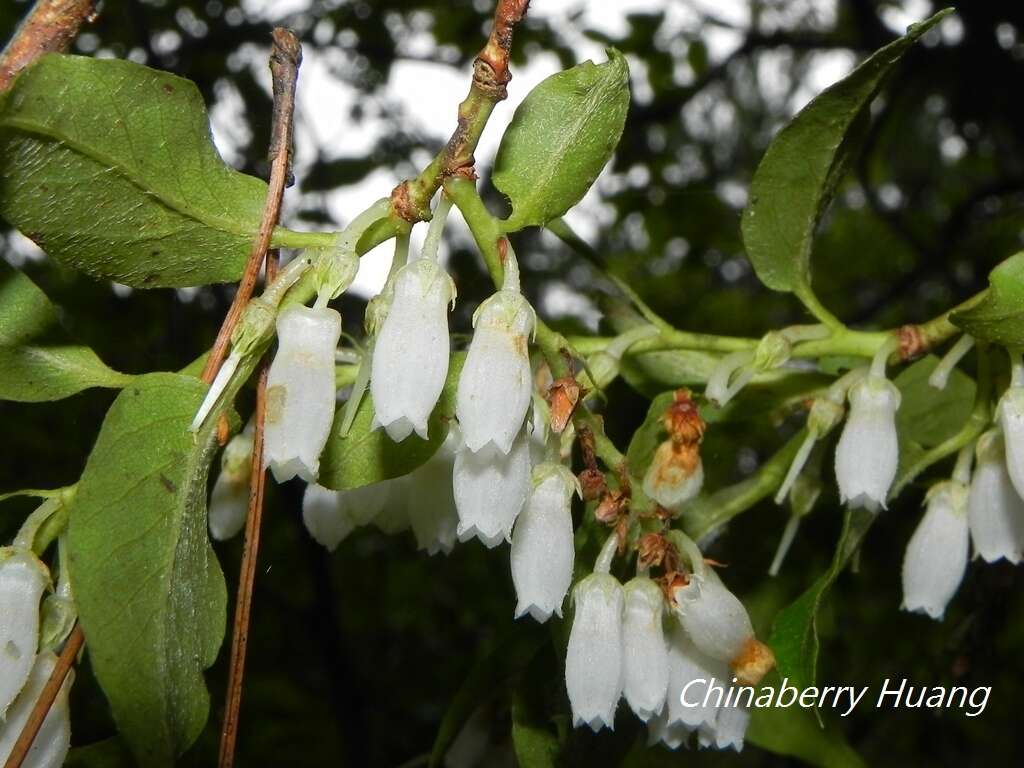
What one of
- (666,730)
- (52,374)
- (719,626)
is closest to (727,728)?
(666,730)

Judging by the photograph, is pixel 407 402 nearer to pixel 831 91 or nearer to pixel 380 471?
pixel 380 471

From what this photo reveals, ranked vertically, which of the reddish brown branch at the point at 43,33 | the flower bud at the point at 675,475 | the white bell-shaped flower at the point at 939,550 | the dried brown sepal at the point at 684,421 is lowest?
the white bell-shaped flower at the point at 939,550

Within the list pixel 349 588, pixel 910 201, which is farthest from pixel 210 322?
pixel 910 201

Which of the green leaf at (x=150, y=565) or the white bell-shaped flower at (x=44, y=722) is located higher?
the green leaf at (x=150, y=565)

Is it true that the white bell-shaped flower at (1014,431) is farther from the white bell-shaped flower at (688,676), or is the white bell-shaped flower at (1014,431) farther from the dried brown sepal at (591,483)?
the dried brown sepal at (591,483)

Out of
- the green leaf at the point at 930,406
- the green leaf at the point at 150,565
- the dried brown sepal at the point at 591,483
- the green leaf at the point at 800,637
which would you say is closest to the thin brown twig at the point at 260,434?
the green leaf at the point at 150,565

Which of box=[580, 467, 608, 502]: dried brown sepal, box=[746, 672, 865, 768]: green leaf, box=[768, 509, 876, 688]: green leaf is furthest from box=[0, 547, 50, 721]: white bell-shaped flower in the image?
box=[746, 672, 865, 768]: green leaf

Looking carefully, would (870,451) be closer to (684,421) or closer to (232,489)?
(684,421)
